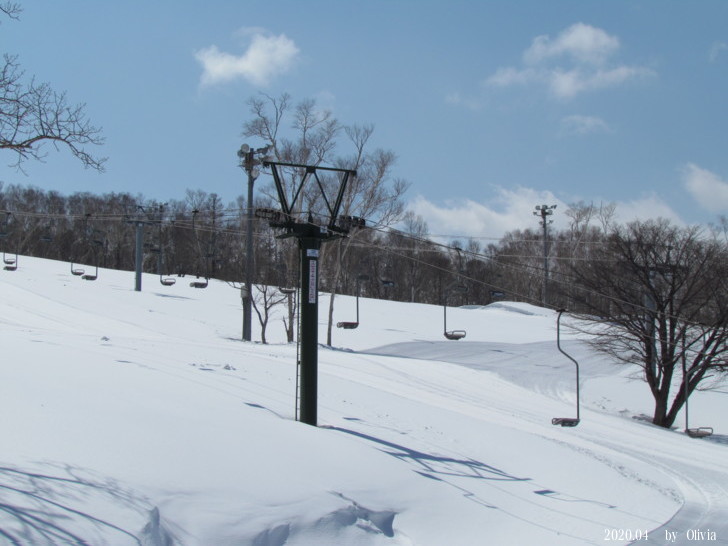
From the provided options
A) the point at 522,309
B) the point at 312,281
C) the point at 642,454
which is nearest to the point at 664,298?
the point at 642,454

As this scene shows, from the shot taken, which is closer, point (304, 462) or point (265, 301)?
point (304, 462)

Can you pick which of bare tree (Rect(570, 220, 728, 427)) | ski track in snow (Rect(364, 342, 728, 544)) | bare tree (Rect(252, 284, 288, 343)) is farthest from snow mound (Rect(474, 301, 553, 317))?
bare tree (Rect(570, 220, 728, 427))

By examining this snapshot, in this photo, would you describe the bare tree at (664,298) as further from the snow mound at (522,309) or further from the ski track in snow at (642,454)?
the snow mound at (522,309)

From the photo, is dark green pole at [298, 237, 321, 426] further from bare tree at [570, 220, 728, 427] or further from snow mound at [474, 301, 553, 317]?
snow mound at [474, 301, 553, 317]

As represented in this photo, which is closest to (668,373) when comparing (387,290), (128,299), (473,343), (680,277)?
(680,277)

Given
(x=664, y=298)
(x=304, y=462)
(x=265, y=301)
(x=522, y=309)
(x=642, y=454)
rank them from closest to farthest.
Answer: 1. (x=304, y=462)
2. (x=642, y=454)
3. (x=664, y=298)
4. (x=265, y=301)
5. (x=522, y=309)

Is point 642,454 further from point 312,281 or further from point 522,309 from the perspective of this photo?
point 522,309

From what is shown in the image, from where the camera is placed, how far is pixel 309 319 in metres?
11.5

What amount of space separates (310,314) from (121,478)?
5469 millimetres

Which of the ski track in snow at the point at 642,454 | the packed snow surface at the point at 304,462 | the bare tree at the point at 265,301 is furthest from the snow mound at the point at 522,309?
the packed snow surface at the point at 304,462

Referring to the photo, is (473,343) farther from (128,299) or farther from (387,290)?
(387,290)

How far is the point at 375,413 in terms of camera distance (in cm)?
1377

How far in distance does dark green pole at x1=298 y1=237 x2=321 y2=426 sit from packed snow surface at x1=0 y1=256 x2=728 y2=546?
2.59 feet

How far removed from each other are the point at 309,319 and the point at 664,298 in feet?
58.6
